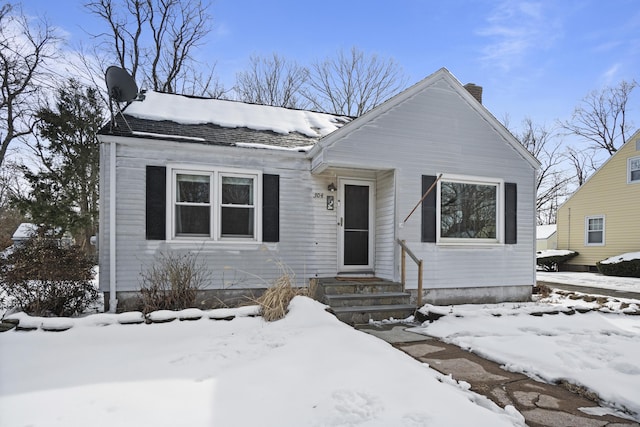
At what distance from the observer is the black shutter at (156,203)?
5988mm

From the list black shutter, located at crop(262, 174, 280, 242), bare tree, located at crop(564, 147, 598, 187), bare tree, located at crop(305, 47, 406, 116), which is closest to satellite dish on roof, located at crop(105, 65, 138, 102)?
black shutter, located at crop(262, 174, 280, 242)

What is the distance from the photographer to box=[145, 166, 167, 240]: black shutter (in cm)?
599

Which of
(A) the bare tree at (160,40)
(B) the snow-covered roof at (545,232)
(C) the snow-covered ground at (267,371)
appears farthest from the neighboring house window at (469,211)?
(B) the snow-covered roof at (545,232)

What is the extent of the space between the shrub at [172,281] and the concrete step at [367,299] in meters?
2.25

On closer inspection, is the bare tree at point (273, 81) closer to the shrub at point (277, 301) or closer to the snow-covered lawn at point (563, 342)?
the shrub at point (277, 301)

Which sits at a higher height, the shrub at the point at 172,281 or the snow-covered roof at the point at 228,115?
the snow-covered roof at the point at 228,115

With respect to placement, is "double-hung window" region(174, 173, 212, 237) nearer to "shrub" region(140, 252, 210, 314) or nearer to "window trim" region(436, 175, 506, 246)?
"shrub" region(140, 252, 210, 314)

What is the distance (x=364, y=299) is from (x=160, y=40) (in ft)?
65.8

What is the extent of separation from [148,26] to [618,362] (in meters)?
23.6

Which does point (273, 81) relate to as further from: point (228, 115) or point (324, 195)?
point (324, 195)

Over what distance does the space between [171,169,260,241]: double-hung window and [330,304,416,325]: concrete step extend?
218cm

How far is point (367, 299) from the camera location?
20.0ft

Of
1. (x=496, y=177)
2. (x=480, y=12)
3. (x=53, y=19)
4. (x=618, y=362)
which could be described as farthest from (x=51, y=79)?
(x=618, y=362)

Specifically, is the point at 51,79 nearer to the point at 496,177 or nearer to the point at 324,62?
the point at 324,62
